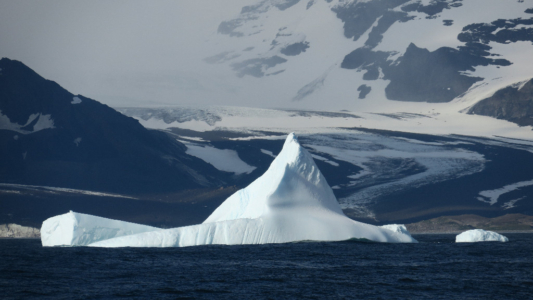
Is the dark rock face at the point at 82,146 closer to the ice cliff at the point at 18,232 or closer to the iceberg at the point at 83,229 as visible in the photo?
the ice cliff at the point at 18,232

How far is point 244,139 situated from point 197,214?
5035cm

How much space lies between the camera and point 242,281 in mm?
27609

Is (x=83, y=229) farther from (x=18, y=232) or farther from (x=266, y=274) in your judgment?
(x=18, y=232)

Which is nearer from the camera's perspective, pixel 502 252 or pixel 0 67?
pixel 502 252

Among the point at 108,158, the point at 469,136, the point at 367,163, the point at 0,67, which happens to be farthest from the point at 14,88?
the point at 469,136

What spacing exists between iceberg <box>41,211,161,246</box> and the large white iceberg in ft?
4.07

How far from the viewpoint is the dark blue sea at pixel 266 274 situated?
80.0 feet

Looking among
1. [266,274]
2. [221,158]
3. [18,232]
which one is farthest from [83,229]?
[221,158]

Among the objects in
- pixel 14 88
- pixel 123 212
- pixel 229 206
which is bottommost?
pixel 123 212

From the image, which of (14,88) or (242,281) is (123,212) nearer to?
(14,88)

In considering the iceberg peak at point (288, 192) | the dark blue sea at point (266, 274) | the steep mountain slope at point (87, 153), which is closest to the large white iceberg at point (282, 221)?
the iceberg peak at point (288, 192)

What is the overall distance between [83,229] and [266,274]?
19989 millimetres

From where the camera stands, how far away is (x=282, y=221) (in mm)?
45438

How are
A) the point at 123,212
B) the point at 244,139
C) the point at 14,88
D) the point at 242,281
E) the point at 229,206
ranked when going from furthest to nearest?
the point at 244,139 < the point at 14,88 < the point at 123,212 < the point at 229,206 < the point at 242,281
